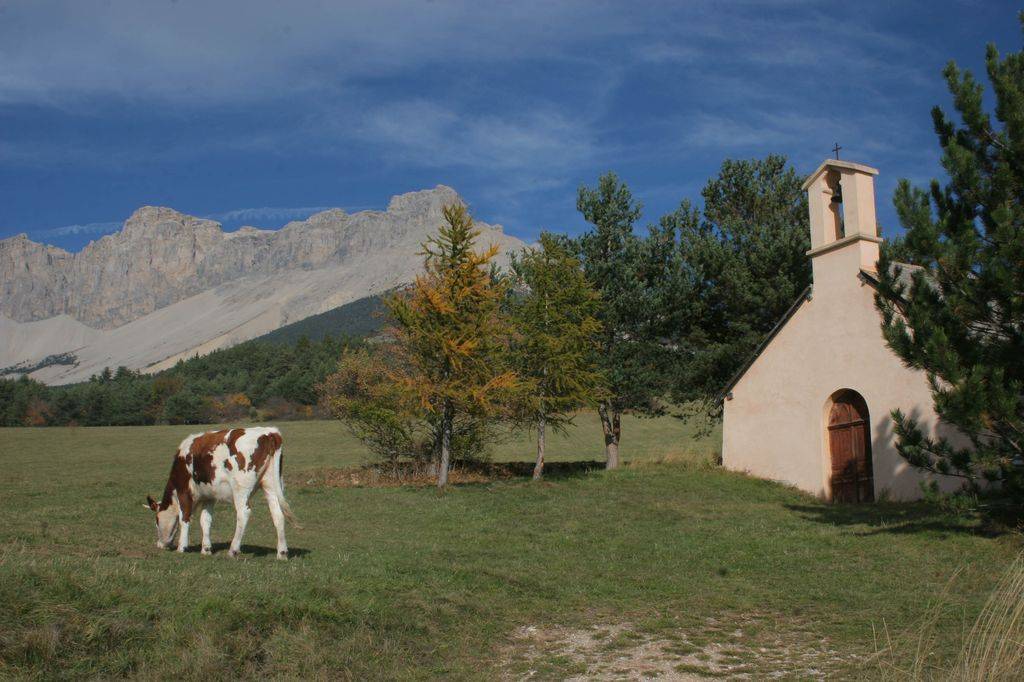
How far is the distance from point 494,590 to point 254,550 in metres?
4.67

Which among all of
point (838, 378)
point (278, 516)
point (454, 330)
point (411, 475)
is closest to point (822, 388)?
point (838, 378)

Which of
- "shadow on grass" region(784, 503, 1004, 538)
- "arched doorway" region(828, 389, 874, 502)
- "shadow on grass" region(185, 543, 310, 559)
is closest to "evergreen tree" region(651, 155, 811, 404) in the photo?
"arched doorway" region(828, 389, 874, 502)

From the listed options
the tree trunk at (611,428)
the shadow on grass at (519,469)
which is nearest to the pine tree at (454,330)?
the shadow on grass at (519,469)

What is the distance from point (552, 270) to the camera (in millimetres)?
26562

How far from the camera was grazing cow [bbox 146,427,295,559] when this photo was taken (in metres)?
11.5

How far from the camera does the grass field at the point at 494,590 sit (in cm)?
701

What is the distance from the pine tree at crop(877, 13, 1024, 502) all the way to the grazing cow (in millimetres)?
10350

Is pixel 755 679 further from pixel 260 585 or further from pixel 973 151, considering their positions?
pixel 973 151

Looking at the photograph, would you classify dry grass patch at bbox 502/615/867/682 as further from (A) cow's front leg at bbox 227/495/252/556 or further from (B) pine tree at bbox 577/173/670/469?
(B) pine tree at bbox 577/173/670/469

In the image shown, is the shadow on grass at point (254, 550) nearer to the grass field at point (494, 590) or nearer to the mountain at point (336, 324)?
the grass field at point (494, 590)

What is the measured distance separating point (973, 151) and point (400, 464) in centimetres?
2187

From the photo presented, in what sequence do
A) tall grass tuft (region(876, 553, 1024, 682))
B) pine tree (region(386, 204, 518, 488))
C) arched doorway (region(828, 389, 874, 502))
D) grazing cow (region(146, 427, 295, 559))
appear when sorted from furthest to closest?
pine tree (region(386, 204, 518, 488)) < arched doorway (region(828, 389, 874, 502)) < grazing cow (region(146, 427, 295, 559)) < tall grass tuft (region(876, 553, 1024, 682))

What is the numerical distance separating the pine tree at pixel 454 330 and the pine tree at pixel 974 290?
12.5 m

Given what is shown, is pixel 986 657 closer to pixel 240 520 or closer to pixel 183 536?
pixel 240 520
